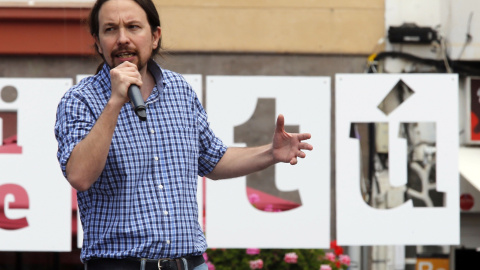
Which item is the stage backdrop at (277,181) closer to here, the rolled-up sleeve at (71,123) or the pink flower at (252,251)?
the pink flower at (252,251)

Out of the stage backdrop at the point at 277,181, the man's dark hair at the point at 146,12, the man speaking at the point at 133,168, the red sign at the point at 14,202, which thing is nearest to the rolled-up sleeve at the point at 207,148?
the man speaking at the point at 133,168

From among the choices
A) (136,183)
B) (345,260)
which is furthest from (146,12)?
(345,260)

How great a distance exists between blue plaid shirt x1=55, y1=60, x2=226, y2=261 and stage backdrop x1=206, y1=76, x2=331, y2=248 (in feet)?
8.42

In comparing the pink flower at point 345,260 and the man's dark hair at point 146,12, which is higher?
the man's dark hair at point 146,12

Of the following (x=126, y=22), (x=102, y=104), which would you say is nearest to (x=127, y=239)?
(x=102, y=104)

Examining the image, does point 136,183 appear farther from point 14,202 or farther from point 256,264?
point 256,264

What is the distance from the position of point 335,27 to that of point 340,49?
0.17 meters

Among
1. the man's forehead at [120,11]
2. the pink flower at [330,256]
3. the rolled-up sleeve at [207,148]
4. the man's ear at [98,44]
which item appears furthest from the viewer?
the pink flower at [330,256]

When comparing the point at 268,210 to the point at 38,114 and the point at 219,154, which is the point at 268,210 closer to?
the point at 38,114

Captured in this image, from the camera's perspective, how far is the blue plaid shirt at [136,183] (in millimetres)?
2131

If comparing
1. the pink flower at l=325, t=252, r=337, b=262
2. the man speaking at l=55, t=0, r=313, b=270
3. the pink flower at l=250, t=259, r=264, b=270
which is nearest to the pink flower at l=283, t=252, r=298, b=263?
the pink flower at l=250, t=259, r=264, b=270

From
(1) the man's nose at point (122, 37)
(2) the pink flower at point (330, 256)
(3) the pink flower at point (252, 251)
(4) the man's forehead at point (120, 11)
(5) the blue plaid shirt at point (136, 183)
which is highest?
(4) the man's forehead at point (120, 11)

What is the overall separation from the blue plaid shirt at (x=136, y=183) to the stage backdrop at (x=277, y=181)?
2.57 metres

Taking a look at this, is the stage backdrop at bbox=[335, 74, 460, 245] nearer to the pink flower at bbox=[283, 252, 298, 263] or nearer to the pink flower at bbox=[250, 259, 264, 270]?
the pink flower at bbox=[283, 252, 298, 263]
